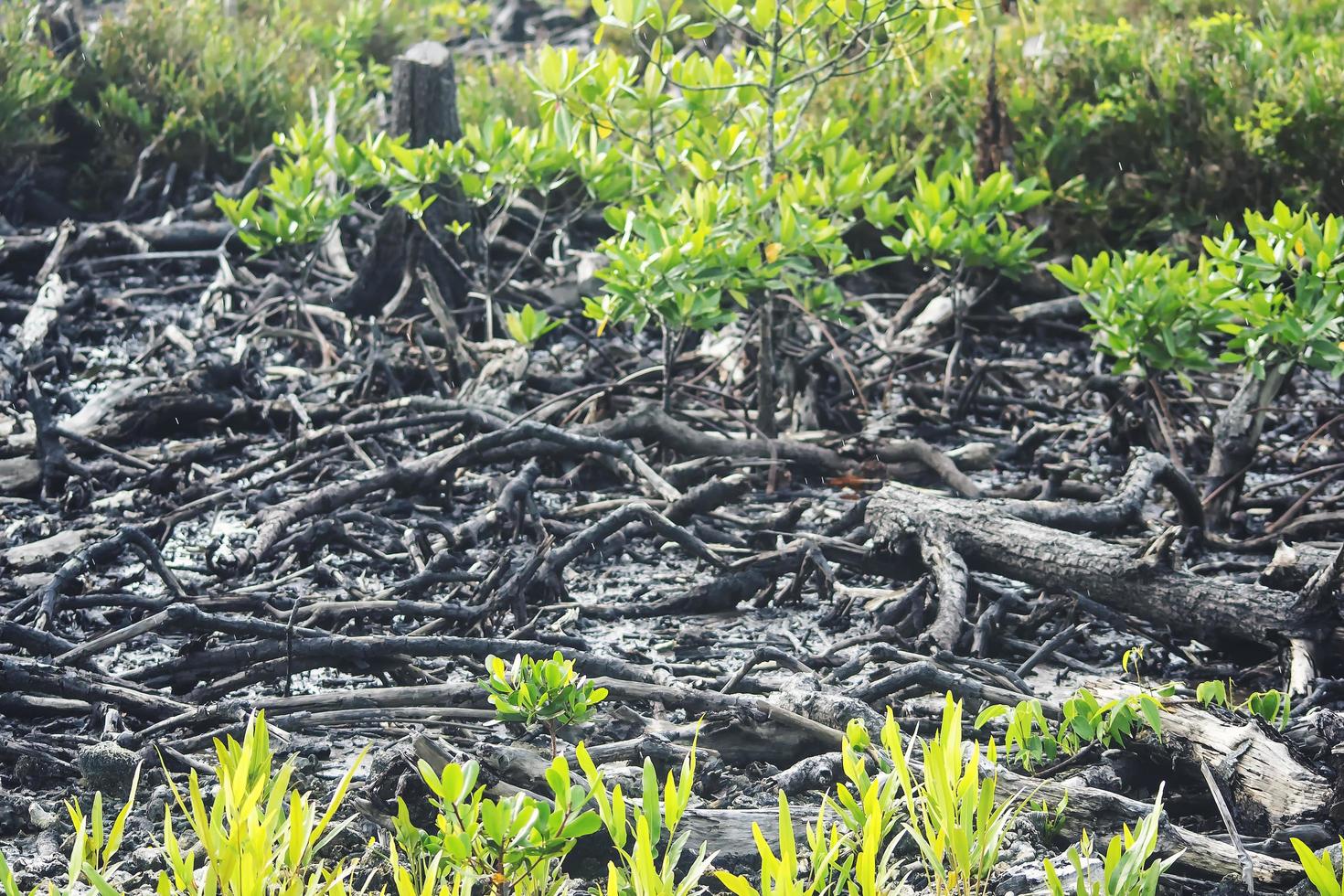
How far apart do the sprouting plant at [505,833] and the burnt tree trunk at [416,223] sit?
13.2ft

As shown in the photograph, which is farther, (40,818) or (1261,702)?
(1261,702)

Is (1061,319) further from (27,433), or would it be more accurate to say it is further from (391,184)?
(27,433)

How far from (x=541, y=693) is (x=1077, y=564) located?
1.50m

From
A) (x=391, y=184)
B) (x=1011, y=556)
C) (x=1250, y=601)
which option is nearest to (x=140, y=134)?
(x=391, y=184)

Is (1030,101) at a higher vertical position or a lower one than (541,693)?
higher

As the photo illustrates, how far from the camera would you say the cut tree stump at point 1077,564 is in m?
2.71

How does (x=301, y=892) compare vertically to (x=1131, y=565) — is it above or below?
above

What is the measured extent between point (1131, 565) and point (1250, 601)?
0.26 meters

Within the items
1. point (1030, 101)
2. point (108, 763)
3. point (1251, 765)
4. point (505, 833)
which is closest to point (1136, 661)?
point (1251, 765)

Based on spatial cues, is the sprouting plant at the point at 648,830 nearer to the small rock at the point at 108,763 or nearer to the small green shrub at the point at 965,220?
the small rock at the point at 108,763

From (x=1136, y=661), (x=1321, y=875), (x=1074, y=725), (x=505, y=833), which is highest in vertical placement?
(x=1321, y=875)

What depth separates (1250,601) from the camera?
8.93 feet

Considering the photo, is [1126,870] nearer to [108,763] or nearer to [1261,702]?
[1261,702]

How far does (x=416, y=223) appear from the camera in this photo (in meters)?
5.45
